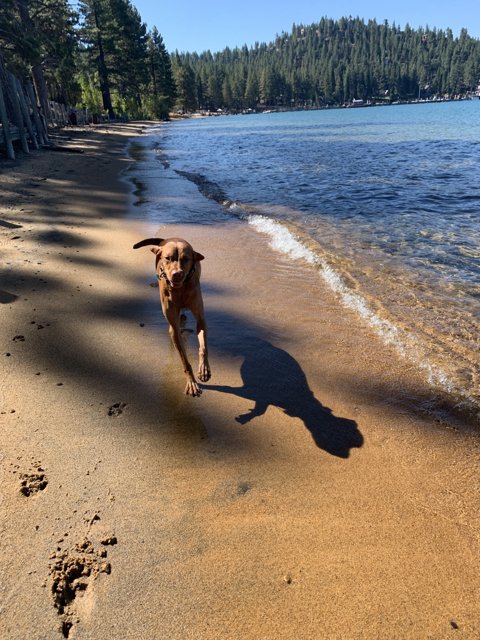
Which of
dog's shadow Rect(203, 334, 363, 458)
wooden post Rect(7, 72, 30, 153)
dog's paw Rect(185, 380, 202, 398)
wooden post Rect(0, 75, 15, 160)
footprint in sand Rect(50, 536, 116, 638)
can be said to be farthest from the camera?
wooden post Rect(7, 72, 30, 153)

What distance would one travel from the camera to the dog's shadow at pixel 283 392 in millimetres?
3334

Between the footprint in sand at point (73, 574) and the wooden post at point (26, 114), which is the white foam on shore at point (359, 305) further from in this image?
the wooden post at point (26, 114)

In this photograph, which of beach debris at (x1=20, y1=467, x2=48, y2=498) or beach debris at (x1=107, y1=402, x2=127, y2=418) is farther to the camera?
beach debris at (x1=107, y1=402, x2=127, y2=418)

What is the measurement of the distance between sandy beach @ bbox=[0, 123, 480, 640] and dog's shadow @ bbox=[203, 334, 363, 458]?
2cm

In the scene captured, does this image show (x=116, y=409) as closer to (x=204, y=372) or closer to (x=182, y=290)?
(x=204, y=372)

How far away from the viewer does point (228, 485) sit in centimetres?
280

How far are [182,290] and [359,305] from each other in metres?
3.09

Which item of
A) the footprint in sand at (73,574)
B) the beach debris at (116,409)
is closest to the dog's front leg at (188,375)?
the beach debris at (116,409)

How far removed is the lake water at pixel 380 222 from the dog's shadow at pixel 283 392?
4.12ft

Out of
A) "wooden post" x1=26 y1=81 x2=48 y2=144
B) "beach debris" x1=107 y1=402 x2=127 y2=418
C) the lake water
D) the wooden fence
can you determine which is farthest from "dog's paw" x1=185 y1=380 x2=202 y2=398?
"wooden post" x1=26 y1=81 x2=48 y2=144

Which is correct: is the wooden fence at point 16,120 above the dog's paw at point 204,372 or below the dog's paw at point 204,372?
above

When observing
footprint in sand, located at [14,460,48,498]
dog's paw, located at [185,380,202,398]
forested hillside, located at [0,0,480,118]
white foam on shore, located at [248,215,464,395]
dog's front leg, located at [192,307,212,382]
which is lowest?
white foam on shore, located at [248,215,464,395]

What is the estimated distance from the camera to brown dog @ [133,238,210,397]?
11.8ft

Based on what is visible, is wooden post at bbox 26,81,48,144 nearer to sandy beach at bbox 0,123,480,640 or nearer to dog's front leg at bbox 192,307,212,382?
sandy beach at bbox 0,123,480,640
